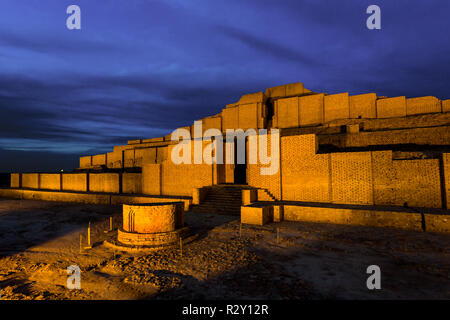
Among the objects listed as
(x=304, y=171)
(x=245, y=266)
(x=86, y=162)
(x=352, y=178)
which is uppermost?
(x=86, y=162)

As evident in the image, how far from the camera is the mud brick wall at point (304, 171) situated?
13.2m

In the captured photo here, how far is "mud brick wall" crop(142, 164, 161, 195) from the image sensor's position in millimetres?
19594

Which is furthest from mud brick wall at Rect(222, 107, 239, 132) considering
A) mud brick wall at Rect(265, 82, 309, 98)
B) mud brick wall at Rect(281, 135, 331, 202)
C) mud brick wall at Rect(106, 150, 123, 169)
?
mud brick wall at Rect(106, 150, 123, 169)

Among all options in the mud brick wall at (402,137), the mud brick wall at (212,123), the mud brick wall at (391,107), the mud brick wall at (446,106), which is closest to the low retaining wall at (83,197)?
the mud brick wall at (402,137)

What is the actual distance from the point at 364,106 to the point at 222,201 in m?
16.9

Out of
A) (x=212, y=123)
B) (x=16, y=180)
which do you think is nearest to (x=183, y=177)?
(x=212, y=123)

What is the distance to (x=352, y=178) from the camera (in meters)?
12.6

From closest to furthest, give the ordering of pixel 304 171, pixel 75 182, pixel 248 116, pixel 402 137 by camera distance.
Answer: pixel 304 171 → pixel 402 137 → pixel 75 182 → pixel 248 116

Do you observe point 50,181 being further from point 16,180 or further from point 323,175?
point 323,175

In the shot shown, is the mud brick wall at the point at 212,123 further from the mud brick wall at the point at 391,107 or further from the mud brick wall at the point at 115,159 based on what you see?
the mud brick wall at the point at 391,107

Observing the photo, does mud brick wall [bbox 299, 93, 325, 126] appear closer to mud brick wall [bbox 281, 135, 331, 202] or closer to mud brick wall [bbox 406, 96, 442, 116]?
mud brick wall [bbox 406, 96, 442, 116]

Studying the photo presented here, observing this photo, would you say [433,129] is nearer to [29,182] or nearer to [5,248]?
[5,248]
